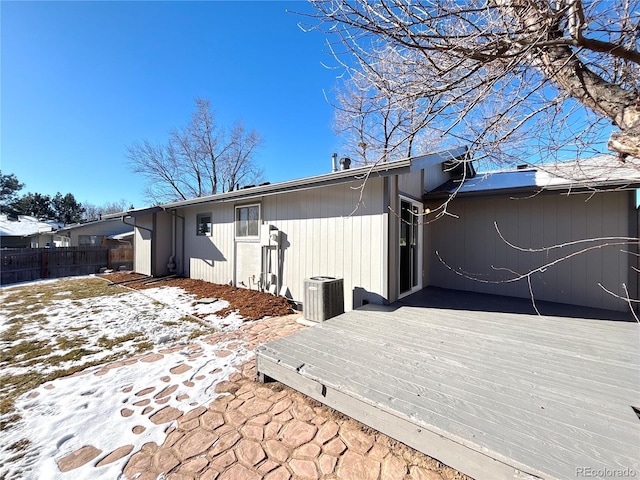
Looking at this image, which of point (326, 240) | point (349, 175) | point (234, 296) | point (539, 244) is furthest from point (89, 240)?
point (539, 244)

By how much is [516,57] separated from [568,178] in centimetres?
204

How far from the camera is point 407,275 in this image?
534cm

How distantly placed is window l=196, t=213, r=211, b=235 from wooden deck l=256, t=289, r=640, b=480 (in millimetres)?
6466

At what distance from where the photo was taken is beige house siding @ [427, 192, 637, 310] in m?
4.36

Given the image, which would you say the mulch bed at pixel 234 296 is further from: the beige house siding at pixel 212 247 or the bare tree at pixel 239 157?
the bare tree at pixel 239 157

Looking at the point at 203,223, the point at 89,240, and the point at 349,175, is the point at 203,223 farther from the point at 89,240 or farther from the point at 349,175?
the point at 89,240

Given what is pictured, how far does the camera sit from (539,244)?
5.00 metres

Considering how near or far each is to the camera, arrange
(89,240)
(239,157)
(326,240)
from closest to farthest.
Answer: (326,240), (89,240), (239,157)

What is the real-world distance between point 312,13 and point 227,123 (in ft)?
62.0

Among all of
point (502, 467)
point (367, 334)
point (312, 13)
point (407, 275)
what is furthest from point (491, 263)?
point (312, 13)

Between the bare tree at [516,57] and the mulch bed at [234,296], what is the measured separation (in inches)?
173

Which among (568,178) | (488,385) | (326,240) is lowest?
(488,385)

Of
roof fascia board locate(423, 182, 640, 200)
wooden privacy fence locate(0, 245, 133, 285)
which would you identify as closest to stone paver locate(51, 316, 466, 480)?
roof fascia board locate(423, 182, 640, 200)

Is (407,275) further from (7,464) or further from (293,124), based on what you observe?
(293,124)
